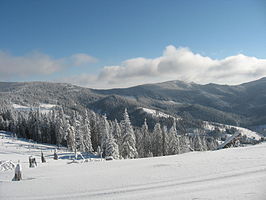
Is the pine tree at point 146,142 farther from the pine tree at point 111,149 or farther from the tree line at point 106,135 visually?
the pine tree at point 111,149

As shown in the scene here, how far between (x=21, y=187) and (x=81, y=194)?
3.49 m

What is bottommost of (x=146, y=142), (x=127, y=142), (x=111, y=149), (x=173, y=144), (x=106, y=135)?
(x=173, y=144)

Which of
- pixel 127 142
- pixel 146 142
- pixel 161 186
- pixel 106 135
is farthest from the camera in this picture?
pixel 146 142

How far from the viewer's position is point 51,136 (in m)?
89.9

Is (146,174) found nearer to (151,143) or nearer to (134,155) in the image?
(134,155)

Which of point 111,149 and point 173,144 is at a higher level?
point 111,149

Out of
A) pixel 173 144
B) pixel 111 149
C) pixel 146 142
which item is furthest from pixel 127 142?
pixel 146 142

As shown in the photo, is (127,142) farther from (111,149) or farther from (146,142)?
(146,142)

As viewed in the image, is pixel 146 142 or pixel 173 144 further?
pixel 146 142

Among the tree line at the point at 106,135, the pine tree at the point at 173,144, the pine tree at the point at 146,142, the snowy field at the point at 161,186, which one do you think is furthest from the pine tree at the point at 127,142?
the snowy field at the point at 161,186

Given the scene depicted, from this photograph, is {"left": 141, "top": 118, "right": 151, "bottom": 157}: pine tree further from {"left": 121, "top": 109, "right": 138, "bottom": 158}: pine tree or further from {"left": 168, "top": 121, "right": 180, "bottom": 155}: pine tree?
{"left": 121, "top": 109, "right": 138, "bottom": 158}: pine tree

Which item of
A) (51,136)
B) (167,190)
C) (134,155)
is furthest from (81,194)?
(51,136)

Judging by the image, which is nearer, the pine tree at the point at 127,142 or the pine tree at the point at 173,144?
the pine tree at the point at 127,142

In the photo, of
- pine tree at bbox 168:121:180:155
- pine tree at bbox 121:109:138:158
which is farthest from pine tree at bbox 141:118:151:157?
pine tree at bbox 121:109:138:158
